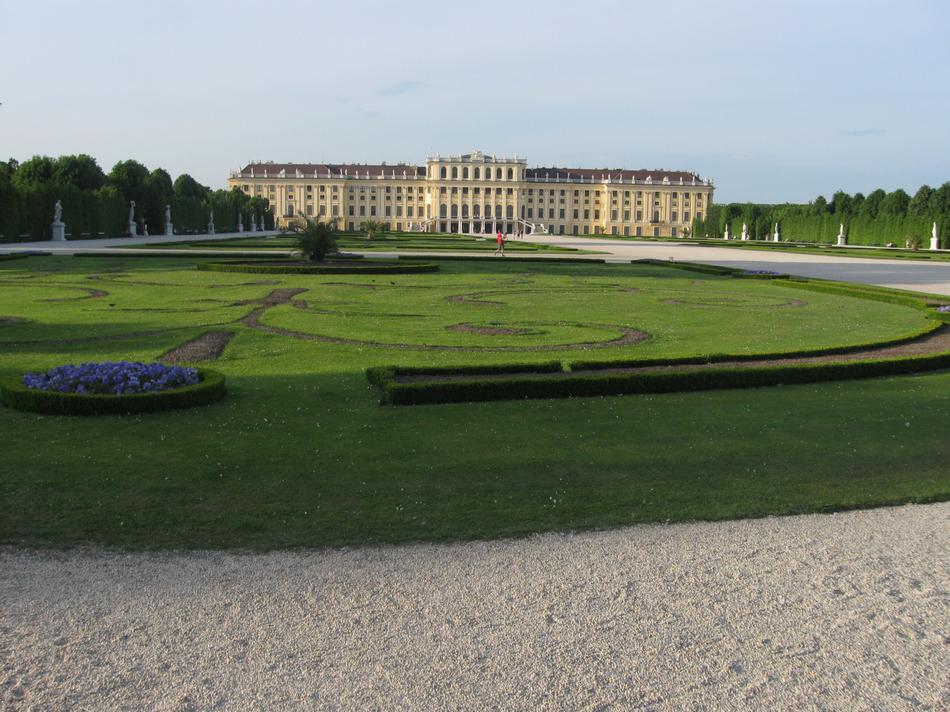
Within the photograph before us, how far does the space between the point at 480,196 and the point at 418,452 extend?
99.3 metres

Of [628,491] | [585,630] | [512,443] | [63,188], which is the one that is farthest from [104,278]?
[63,188]

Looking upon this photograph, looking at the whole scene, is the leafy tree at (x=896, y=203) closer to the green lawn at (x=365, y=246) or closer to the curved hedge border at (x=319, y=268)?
the green lawn at (x=365, y=246)

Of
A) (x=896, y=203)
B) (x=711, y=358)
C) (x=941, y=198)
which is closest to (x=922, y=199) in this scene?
(x=941, y=198)

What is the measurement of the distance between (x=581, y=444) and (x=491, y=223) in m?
98.0

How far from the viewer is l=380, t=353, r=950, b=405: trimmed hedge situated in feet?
19.5

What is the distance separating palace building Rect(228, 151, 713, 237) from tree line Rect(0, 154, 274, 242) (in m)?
38.7

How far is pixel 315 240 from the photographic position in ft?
63.2

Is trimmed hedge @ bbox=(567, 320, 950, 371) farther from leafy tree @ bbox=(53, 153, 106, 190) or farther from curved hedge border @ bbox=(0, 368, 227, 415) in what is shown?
leafy tree @ bbox=(53, 153, 106, 190)

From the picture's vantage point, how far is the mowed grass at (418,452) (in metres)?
3.78

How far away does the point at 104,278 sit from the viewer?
1614 cm

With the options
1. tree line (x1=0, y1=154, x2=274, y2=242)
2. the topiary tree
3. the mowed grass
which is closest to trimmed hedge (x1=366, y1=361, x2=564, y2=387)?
the mowed grass

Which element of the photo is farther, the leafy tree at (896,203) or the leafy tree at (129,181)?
the leafy tree at (896,203)

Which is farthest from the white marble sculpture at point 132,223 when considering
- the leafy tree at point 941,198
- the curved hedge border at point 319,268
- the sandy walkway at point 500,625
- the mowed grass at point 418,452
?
the leafy tree at point 941,198

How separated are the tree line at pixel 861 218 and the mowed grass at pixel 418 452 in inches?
1666
